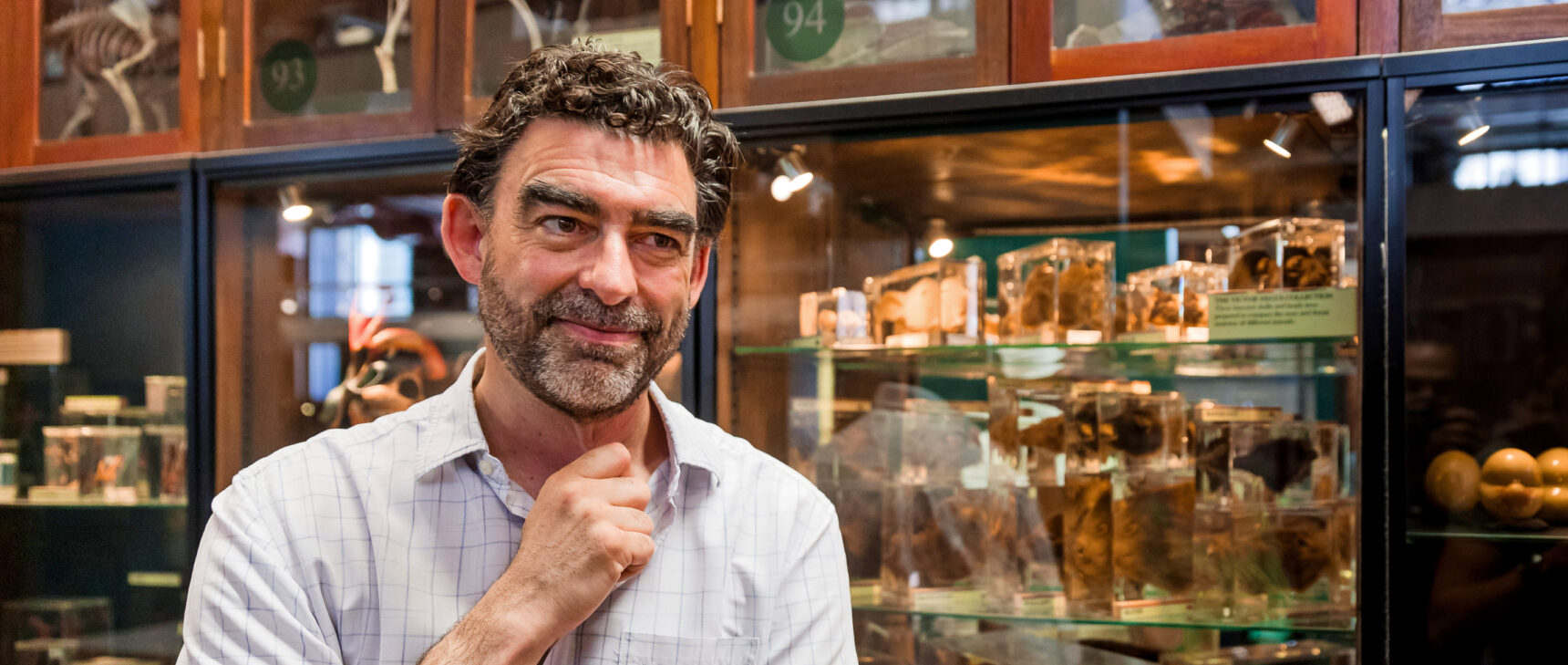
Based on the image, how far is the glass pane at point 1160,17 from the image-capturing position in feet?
5.29

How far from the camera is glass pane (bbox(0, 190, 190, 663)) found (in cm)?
240

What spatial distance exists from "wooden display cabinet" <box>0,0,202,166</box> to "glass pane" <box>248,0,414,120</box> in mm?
143

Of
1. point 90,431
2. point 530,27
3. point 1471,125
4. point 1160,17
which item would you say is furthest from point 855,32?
point 90,431

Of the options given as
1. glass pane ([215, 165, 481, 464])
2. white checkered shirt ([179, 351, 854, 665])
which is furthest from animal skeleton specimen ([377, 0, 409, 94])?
white checkered shirt ([179, 351, 854, 665])

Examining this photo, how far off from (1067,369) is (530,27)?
4.21ft

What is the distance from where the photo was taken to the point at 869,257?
85.4 inches

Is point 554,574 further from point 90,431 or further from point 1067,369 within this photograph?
point 90,431

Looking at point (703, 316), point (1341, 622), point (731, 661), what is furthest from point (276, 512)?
point (1341, 622)

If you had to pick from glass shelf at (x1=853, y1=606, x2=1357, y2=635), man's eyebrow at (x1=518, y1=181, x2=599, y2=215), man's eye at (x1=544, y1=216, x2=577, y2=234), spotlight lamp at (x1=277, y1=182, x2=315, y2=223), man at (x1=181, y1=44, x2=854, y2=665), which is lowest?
glass shelf at (x1=853, y1=606, x2=1357, y2=635)

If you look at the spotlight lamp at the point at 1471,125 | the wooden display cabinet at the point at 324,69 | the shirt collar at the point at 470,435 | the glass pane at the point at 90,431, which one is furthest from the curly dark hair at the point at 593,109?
the glass pane at the point at 90,431

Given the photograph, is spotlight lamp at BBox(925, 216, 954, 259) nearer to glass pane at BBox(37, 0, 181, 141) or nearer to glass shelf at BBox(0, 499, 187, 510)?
glass pane at BBox(37, 0, 181, 141)

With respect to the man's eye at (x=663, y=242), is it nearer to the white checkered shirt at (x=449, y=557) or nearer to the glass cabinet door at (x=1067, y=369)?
the white checkered shirt at (x=449, y=557)

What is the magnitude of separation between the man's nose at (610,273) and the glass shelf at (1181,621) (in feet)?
3.60

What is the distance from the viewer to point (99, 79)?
2.28 meters
